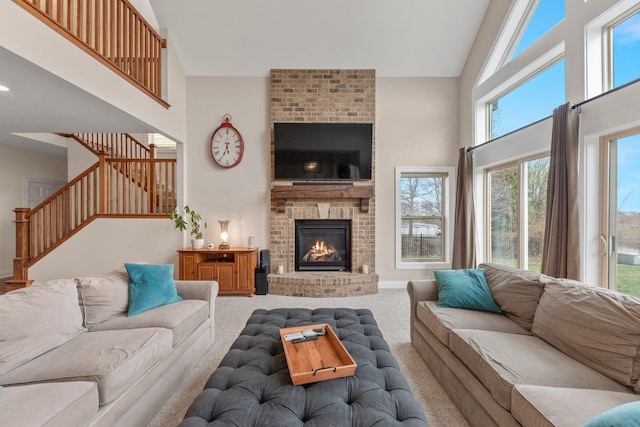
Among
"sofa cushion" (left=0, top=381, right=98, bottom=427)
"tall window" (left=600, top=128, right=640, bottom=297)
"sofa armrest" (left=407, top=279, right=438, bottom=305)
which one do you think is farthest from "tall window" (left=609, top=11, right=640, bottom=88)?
"sofa cushion" (left=0, top=381, right=98, bottom=427)

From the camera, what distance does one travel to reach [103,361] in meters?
1.50

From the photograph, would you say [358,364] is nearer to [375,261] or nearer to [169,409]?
[169,409]

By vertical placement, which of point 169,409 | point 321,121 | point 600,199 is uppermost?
point 321,121

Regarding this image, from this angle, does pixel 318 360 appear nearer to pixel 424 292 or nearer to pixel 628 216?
pixel 424 292

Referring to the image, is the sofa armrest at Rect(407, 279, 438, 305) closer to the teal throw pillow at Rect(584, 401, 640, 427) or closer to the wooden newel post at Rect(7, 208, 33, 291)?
the teal throw pillow at Rect(584, 401, 640, 427)

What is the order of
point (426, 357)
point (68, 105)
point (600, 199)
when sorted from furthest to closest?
point (68, 105) → point (600, 199) → point (426, 357)

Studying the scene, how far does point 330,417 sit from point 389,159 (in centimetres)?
416

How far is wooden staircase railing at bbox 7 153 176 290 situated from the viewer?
420cm

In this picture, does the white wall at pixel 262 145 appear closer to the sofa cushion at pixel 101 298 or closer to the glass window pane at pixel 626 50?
the glass window pane at pixel 626 50

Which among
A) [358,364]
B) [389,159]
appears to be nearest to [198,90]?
[389,159]

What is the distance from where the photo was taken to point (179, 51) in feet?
14.4

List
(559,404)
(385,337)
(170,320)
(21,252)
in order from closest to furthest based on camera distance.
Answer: (559,404) → (170,320) → (385,337) → (21,252)

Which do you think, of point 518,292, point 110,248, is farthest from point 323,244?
point 110,248

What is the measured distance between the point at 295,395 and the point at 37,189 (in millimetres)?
7875
